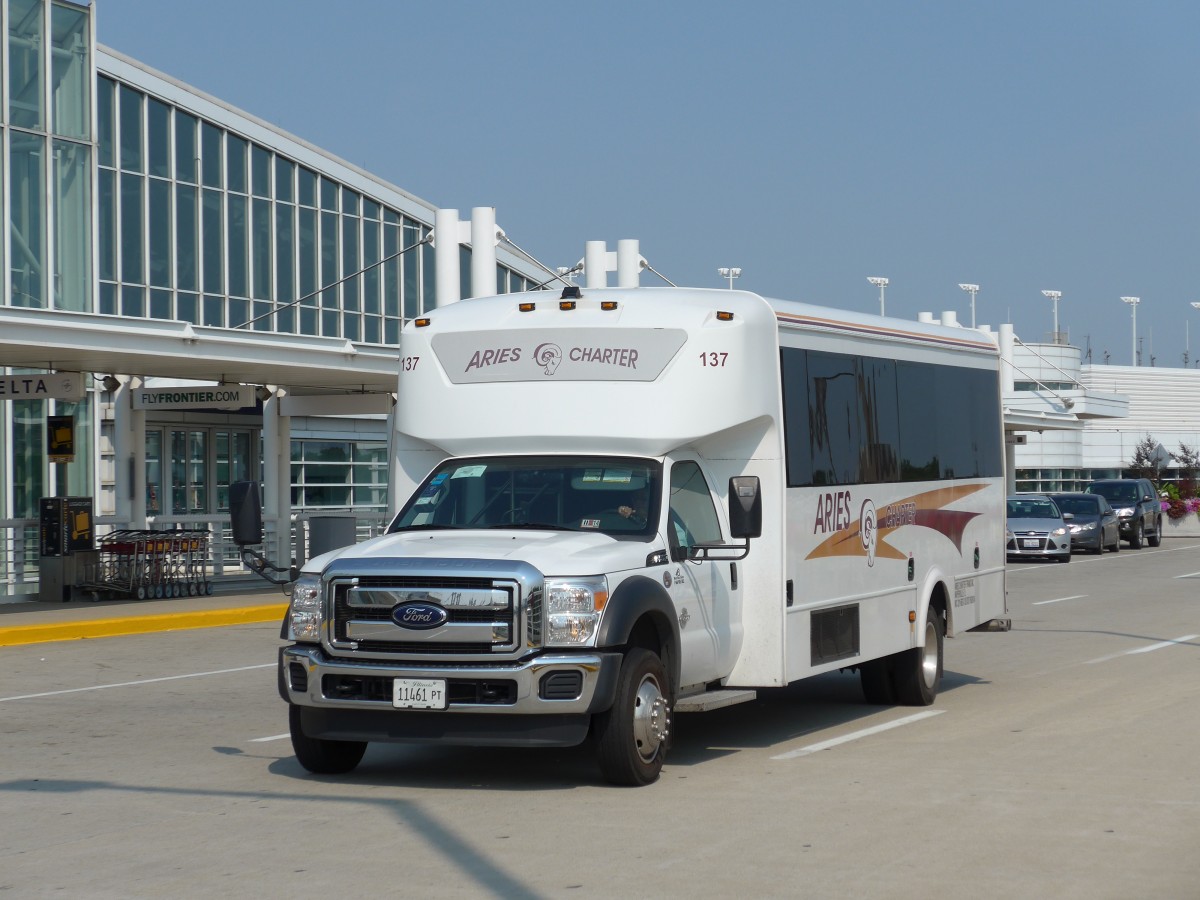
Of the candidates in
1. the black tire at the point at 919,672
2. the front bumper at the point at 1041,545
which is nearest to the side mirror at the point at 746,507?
the black tire at the point at 919,672

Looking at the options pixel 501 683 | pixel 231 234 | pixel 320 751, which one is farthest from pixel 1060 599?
pixel 231 234

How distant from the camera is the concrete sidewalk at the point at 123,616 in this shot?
20250mm

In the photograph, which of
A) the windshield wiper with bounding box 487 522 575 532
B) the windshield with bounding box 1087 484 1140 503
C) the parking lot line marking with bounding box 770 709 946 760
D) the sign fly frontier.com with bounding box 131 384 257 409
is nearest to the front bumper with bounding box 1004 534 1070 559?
the windshield with bounding box 1087 484 1140 503

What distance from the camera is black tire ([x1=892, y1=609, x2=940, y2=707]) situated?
44.0ft

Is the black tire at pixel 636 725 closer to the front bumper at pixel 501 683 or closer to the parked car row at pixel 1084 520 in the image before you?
the front bumper at pixel 501 683

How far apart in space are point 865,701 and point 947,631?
97 centimetres

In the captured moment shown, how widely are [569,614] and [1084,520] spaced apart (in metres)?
33.4

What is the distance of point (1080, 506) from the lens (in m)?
41.2

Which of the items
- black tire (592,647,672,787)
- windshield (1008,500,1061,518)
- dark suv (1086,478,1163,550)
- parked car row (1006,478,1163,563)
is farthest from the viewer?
dark suv (1086,478,1163,550)

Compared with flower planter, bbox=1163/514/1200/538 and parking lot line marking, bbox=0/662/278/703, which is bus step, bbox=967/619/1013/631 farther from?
flower planter, bbox=1163/514/1200/538

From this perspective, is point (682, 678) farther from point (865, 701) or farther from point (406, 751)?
point (865, 701)

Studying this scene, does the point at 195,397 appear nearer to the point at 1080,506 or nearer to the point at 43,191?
the point at 43,191

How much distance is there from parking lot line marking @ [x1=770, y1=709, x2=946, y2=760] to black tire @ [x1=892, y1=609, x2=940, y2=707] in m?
0.25

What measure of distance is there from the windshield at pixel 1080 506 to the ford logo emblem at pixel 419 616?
3358cm
